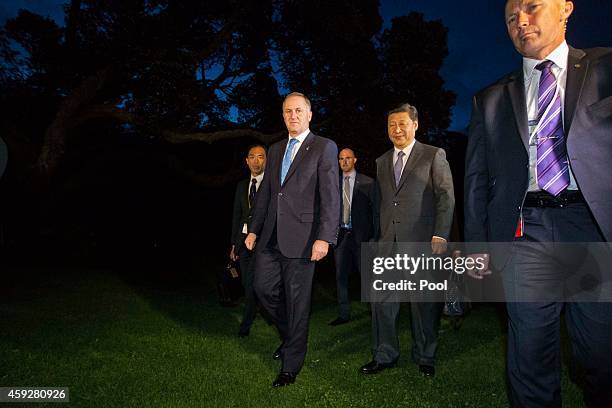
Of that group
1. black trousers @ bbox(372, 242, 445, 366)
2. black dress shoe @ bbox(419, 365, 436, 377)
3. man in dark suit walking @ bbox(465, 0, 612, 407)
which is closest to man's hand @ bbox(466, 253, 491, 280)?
man in dark suit walking @ bbox(465, 0, 612, 407)

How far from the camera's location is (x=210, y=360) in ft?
15.8

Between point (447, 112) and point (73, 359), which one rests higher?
point (447, 112)

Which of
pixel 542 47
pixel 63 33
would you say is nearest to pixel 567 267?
pixel 542 47

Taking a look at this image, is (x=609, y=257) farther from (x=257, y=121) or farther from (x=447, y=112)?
(x=257, y=121)

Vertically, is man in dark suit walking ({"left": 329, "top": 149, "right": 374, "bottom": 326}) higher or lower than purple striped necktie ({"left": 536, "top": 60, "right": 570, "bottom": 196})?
lower

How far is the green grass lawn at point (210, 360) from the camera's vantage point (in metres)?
3.80

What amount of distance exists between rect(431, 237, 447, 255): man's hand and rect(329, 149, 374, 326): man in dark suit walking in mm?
2563

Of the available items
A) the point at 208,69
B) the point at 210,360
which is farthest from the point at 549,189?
the point at 208,69

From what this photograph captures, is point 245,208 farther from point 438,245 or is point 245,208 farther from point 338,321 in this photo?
point 438,245

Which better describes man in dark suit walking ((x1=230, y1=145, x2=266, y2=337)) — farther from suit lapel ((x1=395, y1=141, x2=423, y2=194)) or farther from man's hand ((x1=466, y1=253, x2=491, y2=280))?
man's hand ((x1=466, y1=253, x2=491, y2=280))

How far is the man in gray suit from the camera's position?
4.58m

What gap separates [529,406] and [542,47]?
189 centimetres

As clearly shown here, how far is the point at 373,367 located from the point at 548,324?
2.28 m

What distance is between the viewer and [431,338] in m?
4.63
